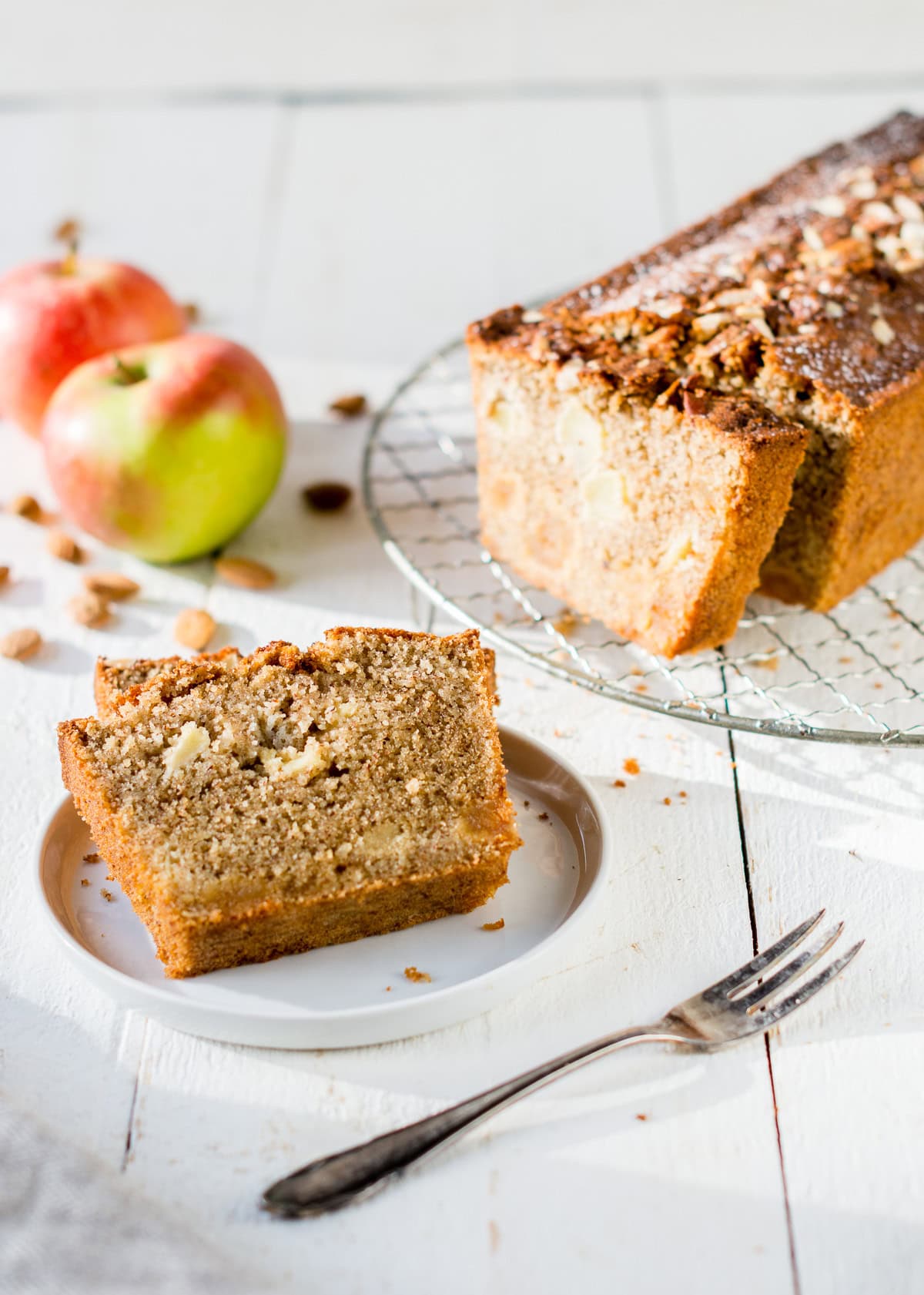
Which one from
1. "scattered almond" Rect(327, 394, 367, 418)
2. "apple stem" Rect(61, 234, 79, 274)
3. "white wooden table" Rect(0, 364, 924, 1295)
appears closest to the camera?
"white wooden table" Rect(0, 364, 924, 1295)

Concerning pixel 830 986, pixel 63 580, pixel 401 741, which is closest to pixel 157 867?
pixel 401 741

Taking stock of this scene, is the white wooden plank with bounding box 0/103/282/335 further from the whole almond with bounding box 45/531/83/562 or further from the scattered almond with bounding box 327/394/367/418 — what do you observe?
the whole almond with bounding box 45/531/83/562

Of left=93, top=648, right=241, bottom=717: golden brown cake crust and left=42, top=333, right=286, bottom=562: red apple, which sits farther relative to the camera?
left=42, top=333, right=286, bottom=562: red apple

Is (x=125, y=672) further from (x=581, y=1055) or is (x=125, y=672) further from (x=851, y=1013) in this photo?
(x=851, y=1013)

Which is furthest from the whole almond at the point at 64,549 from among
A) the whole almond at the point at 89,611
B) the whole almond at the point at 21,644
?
the whole almond at the point at 21,644

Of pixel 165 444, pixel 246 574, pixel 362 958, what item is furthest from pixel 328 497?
pixel 362 958

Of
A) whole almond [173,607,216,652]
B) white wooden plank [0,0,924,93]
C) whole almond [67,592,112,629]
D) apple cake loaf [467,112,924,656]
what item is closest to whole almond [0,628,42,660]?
whole almond [67,592,112,629]
